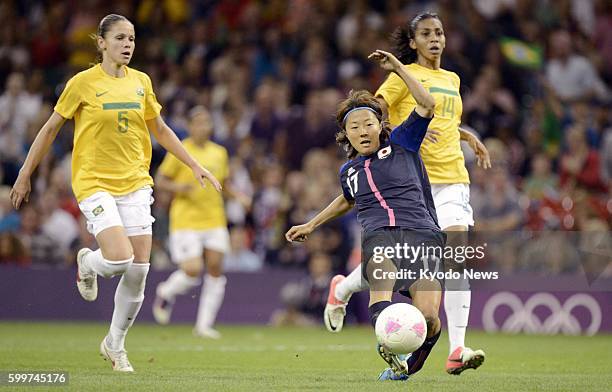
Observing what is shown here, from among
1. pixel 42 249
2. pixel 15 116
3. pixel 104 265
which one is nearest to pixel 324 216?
pixel 104 265

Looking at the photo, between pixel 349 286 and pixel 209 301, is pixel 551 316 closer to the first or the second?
pixel 209 301

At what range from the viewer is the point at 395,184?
8500 millimetres

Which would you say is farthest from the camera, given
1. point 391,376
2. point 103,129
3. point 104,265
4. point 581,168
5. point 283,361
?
point 581,168

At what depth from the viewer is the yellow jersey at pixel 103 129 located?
9172mm

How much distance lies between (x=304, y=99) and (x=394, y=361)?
11536 mm

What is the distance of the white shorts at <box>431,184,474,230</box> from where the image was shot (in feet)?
31.1

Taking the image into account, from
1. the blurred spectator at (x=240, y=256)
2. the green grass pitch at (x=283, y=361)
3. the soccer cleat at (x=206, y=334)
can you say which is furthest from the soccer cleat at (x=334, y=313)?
the blurred spectator at (x=240, y=256)

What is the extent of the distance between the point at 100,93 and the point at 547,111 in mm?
10691

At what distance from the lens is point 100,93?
30.1 ft

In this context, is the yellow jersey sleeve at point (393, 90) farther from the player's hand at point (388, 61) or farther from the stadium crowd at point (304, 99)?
the stadium crowd at point (304, 99)

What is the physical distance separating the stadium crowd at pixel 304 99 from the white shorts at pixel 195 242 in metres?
1.84

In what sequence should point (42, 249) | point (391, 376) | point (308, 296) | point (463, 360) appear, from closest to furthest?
1. point (391, 376)
2. point (463, 360)
3. point (308, 296)
4. point (42, 249)

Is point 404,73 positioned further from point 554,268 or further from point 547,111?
point 547,111

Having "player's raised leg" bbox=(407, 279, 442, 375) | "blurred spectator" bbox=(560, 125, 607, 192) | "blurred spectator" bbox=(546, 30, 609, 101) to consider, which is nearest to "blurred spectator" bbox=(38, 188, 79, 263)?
"blurred spectator" bbox=(560, 125, 607, 192)
